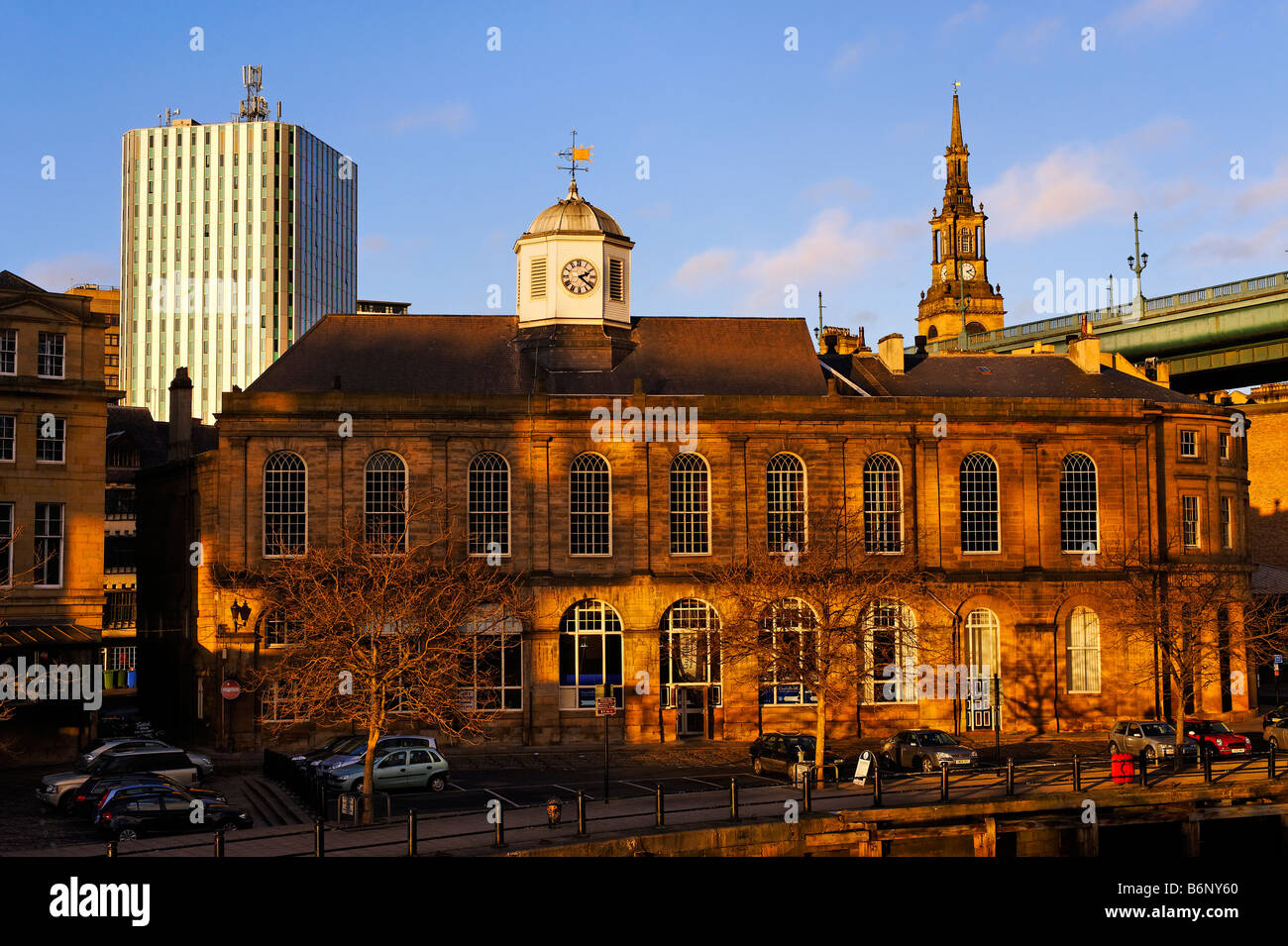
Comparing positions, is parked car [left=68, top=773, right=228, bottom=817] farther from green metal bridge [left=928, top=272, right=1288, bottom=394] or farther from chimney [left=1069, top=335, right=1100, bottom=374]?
green metal bridge [left=928, top=272, right=1288, bottom=394]

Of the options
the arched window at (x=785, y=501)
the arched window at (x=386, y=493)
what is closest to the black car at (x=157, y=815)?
the arched window at (x=386, y=493)

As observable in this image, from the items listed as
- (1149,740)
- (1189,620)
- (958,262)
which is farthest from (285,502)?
(958,262)

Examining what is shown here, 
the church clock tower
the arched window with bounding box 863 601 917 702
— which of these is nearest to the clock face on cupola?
the arched window with bounding box 863 601 917 702

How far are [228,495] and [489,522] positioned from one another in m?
9.78

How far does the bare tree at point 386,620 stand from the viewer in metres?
38.0

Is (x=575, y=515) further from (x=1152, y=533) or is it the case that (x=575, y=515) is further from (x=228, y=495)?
(x=1152, y=533)

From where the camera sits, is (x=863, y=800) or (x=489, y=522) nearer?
(x=863, y=800)

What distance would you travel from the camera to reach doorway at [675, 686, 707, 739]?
5453 cm

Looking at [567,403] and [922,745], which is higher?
[567,403]

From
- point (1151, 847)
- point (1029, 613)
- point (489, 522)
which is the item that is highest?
point (489, 522)

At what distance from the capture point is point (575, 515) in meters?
55.1

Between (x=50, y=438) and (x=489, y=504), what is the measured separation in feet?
53.3

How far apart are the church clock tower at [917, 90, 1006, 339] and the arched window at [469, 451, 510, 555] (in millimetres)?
101018
